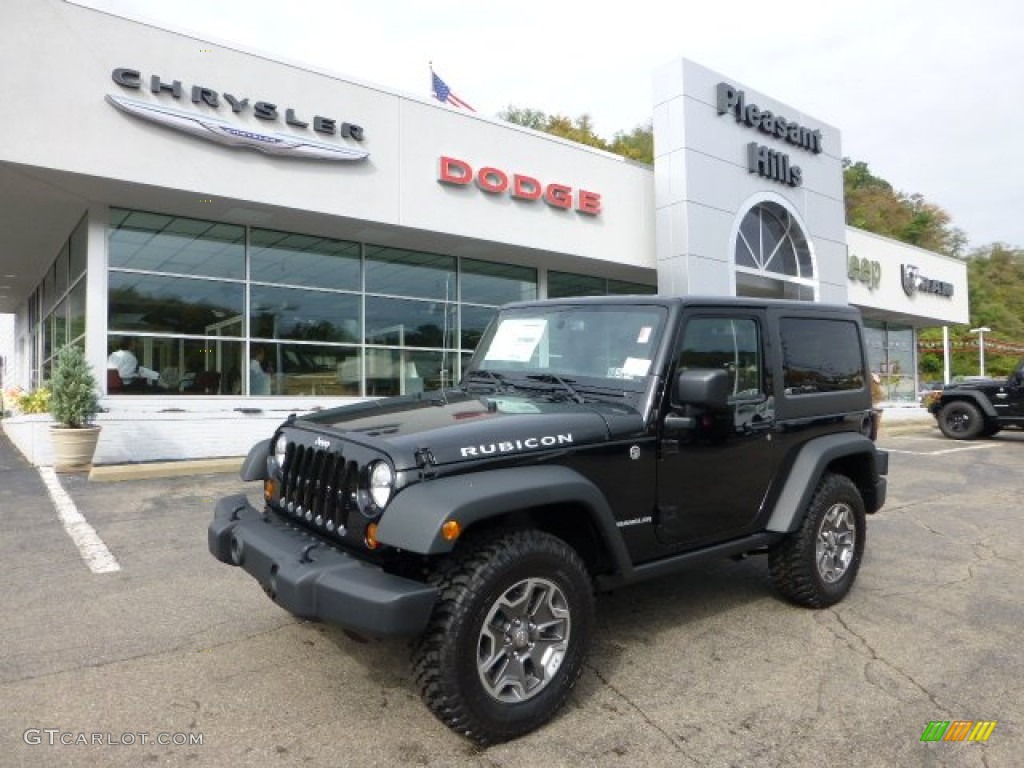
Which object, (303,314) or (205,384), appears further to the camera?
(303,314)

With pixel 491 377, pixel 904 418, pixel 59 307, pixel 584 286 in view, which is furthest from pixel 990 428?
pixel 59 307

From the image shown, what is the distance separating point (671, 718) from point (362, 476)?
163cm

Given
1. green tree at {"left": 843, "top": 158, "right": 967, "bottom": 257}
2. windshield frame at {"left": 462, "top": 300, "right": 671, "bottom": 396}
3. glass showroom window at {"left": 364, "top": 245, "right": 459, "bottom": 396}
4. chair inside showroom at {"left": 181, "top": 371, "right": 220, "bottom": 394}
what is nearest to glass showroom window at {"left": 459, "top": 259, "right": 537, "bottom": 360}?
glass showroom window at {"left": 364, "top": 245, "right": 459, "bottom": 396}

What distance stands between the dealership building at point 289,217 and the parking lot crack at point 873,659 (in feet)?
13.7

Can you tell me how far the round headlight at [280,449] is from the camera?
346 centimetres

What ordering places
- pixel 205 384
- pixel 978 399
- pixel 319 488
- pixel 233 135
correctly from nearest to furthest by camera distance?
pixel 319 488
pixel 233 135
pixel 205 384
pixel 978 399

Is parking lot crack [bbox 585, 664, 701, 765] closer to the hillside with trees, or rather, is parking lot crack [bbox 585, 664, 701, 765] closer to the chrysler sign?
the chrysler sign

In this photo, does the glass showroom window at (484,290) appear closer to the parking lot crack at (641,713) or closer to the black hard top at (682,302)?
the black hard top at (682,302)

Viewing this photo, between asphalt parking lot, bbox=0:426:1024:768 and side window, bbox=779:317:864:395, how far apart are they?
137cm

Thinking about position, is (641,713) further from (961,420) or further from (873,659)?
(961,420)

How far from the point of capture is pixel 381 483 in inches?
107

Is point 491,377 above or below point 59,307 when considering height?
below

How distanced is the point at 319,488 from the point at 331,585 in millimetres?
620

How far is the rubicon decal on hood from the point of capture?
2.79 m
